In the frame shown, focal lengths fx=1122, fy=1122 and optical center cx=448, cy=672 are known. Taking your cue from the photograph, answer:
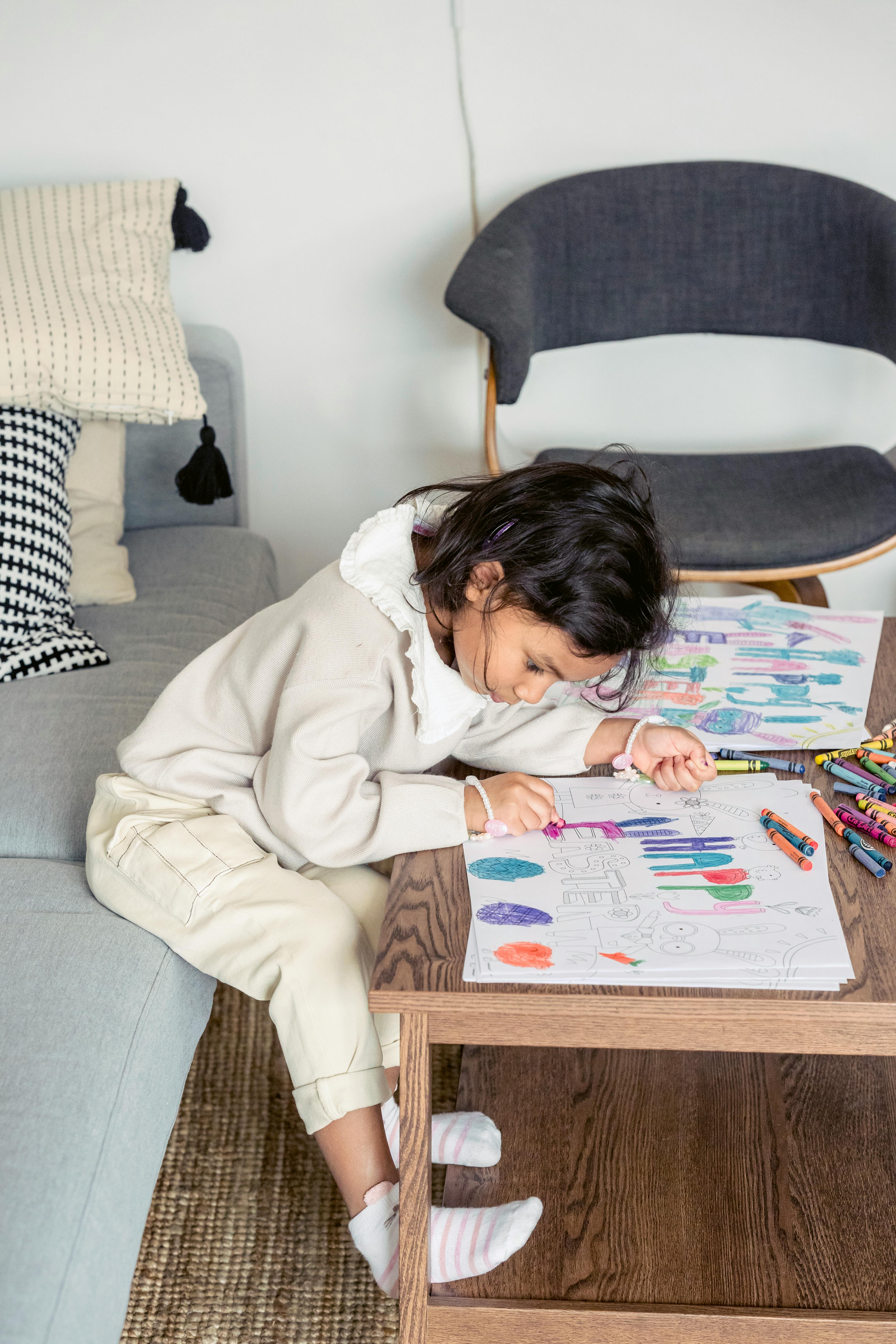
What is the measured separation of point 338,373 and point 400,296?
197mm

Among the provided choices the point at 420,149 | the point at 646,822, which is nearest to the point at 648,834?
the point at 646,822

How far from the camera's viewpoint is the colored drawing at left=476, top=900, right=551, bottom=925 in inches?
34.0

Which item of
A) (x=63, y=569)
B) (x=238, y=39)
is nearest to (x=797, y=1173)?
(x=63, y=569)

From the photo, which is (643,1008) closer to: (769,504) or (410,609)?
(410,609)

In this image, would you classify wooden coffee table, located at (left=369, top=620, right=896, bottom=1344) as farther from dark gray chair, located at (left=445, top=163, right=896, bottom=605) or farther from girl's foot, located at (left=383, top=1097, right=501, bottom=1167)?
dark gray chair, located at (left=445, top=163, right=896, bottom=605)

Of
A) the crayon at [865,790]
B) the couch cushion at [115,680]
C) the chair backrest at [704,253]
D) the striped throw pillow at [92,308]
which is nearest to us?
the crayon at [865,790]

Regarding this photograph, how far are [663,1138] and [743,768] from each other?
1.27ft

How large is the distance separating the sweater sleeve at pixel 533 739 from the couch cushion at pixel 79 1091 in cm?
36

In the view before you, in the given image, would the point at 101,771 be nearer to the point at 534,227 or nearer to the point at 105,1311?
the point at 105,1311

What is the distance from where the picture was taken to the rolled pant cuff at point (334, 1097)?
0.97 meters

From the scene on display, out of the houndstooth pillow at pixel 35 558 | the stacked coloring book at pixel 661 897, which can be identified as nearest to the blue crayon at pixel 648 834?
the stacked coloring book at pixel 661 897

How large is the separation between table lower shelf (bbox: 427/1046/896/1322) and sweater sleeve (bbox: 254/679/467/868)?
0.35m

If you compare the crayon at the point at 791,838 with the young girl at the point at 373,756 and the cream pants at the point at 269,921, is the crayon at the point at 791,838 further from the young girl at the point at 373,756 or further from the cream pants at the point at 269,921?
the cream pants at the point at 269,921

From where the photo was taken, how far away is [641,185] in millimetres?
1916
